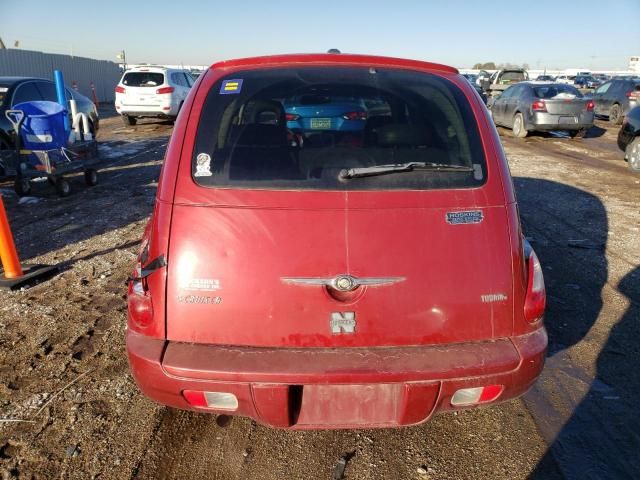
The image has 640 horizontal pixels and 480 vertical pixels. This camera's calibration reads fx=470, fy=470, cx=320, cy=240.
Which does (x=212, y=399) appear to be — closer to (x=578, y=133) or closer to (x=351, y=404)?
(x=351, y=404)

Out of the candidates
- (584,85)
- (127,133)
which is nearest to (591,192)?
(127,133)

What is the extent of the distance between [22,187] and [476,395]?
25.0 feet

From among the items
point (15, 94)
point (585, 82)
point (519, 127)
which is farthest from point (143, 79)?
point (585, 82)

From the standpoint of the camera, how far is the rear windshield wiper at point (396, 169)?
2.12 meters

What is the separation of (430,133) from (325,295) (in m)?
1.04

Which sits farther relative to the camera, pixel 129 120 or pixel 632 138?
pixel 129 120

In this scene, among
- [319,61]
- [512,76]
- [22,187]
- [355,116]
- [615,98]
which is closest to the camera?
[319,61]

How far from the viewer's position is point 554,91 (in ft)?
45.9

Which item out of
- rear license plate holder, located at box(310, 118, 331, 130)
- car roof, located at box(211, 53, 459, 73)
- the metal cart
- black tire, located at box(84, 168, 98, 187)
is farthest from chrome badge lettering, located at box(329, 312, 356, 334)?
black tire, located at box(84, 168, 98, 187)

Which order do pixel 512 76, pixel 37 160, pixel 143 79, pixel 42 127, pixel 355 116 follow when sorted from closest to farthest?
pixel 355 116 < pixel 42 127 < pixel 37 160 < pixel 143 79 < pixel 512 76

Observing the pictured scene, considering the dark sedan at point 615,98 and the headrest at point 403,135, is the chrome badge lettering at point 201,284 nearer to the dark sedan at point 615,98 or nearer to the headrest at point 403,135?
the headrest at point 403,135

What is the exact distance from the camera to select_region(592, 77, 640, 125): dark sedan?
1812 centimetres

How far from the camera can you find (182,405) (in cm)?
206

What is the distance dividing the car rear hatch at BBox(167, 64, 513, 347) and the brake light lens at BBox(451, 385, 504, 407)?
22 cm
